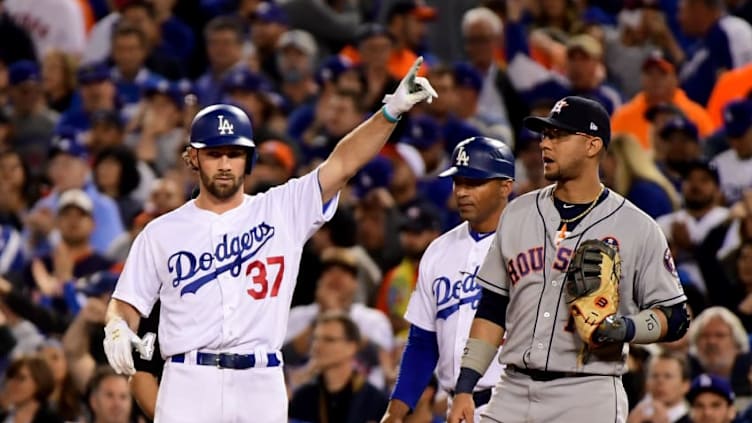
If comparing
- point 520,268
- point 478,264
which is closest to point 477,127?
point 478,264

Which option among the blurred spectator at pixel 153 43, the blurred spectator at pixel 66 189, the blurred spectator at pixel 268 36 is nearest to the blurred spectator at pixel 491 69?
the blurred spectator at pixel 268 36

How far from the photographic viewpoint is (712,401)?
30.6 feet

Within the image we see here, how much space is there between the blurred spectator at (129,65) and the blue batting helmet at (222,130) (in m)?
7.11

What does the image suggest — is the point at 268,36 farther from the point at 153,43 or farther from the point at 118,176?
the point at 118,176

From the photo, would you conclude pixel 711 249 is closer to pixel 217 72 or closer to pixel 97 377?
pixel 97 377

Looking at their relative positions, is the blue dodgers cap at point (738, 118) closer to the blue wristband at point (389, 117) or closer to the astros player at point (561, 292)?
the blue wristband at point (389, 117)

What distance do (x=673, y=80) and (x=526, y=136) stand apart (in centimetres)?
138

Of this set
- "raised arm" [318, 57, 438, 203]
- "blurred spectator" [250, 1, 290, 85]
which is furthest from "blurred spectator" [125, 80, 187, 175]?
"raised arm" [318, 57, 438, 203]

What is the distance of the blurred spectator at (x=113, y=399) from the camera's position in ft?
32.4

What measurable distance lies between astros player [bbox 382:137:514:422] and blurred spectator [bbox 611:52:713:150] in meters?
5.25

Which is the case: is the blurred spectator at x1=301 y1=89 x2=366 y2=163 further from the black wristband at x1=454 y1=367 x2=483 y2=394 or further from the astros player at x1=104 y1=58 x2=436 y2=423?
the black wristband at x1=454 y1=367 x2=483 y2=394

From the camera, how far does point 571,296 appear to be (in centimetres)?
610

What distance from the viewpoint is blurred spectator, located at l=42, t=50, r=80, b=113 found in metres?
14.7

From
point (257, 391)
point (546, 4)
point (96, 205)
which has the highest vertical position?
point (546, 4)
